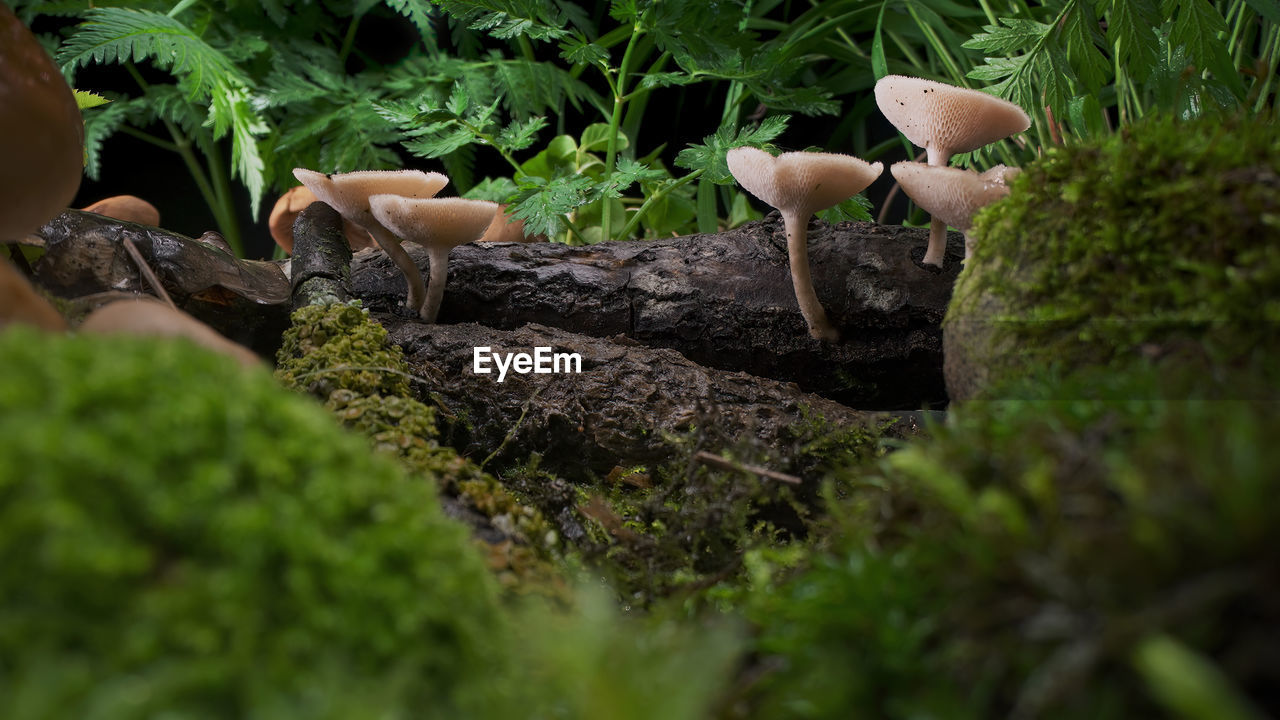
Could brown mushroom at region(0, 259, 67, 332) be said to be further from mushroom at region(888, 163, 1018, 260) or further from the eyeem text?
mushroom at region(888, 163, 1018, 260)

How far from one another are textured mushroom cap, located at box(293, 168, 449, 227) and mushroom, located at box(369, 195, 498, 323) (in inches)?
3.1

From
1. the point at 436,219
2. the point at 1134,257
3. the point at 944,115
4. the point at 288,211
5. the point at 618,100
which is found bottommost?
the point at 1134,257

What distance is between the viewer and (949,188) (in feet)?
5.32

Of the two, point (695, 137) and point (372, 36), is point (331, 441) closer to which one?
point (695, 137)

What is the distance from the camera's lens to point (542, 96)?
3502 mm

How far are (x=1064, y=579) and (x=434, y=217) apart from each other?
1692mm

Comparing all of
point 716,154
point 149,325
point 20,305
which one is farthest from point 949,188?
point 20,305

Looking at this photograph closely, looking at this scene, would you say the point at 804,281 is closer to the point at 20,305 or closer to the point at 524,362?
the point at 524,362

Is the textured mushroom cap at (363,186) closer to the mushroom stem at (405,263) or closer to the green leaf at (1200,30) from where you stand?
the mushroom stem at (405,263)

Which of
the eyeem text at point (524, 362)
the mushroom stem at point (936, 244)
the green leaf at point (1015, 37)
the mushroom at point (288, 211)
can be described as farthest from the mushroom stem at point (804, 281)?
the mushroom at point (288, 211)

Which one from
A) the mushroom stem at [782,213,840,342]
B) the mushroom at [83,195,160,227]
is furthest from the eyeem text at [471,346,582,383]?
the mushroom at [83,195,160,227]

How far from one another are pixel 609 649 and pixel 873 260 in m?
1.68

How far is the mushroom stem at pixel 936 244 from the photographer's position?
198 centimetres

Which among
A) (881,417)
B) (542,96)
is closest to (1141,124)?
(881,417)
